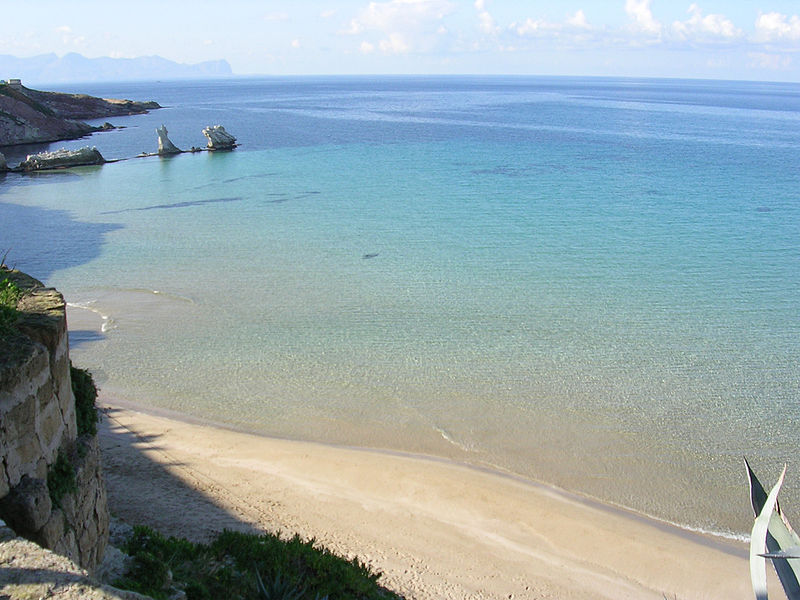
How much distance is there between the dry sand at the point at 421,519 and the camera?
10250mm

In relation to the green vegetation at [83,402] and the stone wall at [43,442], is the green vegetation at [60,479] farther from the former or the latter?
the green vegetation at [83,402]

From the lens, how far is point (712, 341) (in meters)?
18.6

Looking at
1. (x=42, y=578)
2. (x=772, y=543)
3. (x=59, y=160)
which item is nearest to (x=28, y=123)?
(x=59, y=160)

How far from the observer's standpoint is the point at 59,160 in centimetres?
5122

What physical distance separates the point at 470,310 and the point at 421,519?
33.4ft

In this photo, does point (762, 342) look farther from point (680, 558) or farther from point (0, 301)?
point (0, 301)

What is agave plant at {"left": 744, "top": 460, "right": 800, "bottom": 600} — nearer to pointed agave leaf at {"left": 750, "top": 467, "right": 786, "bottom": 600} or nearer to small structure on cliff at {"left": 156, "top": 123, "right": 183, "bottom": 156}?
pointed agave leaf at {"left": 750, "top": 467, "right": 786, "bottom": 600}

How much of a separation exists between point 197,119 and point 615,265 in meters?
79.4

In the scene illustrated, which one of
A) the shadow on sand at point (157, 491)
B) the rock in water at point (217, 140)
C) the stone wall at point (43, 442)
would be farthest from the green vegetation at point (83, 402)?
the rock in water at point (217, 140)

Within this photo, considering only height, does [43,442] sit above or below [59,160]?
below

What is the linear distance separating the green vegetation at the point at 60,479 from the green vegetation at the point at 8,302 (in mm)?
1502

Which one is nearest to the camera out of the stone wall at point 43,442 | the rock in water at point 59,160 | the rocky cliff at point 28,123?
the stone wall at point 43,442

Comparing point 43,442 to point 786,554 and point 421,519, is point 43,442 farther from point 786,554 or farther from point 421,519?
point 786,554

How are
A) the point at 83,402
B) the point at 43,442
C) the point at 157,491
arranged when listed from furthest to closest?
the point at 157,491 → the point at 83,402 → the point at 43,442
